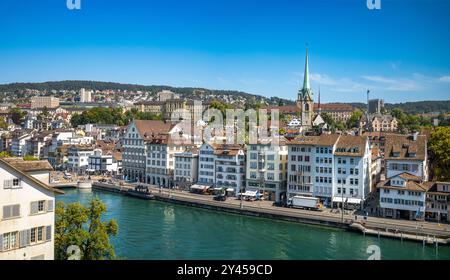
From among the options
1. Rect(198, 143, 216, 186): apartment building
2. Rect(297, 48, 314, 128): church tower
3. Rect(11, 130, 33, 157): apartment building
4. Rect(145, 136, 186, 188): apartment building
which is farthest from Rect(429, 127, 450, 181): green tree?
Rect(11, 130, 33, 157): apartment building

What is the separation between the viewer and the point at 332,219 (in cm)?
1596

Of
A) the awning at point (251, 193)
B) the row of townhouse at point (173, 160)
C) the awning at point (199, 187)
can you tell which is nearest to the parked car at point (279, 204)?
the awning at point (251, 193)

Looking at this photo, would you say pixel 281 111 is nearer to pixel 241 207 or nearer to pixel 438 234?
pixel 241 207

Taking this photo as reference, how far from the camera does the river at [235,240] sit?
11898 mm

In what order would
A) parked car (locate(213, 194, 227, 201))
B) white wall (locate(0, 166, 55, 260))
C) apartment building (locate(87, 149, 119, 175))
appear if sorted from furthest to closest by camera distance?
apartment building (locate(87, 149, 119, 175)), parked car (locate(213, 194, 227, 201)), white wall (locate(0, 166, 55, 260))

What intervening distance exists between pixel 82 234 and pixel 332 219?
34.8 ft

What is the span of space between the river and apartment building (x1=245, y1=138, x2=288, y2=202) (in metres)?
3.13

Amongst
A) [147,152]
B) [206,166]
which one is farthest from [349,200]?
[147,152]

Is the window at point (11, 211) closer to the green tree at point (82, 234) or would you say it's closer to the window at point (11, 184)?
the window at point (11, 184)

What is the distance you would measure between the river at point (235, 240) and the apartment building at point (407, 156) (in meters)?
4.13

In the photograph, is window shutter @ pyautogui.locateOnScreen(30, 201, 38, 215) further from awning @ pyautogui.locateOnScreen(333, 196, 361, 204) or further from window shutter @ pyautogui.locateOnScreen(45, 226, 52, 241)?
awning @ pyautogui.locateOnScreen(333, 196, 361, 204)

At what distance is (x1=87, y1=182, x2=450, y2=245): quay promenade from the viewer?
13836 millimetres

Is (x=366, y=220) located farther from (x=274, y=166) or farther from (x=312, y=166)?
(x=274, y=166)
